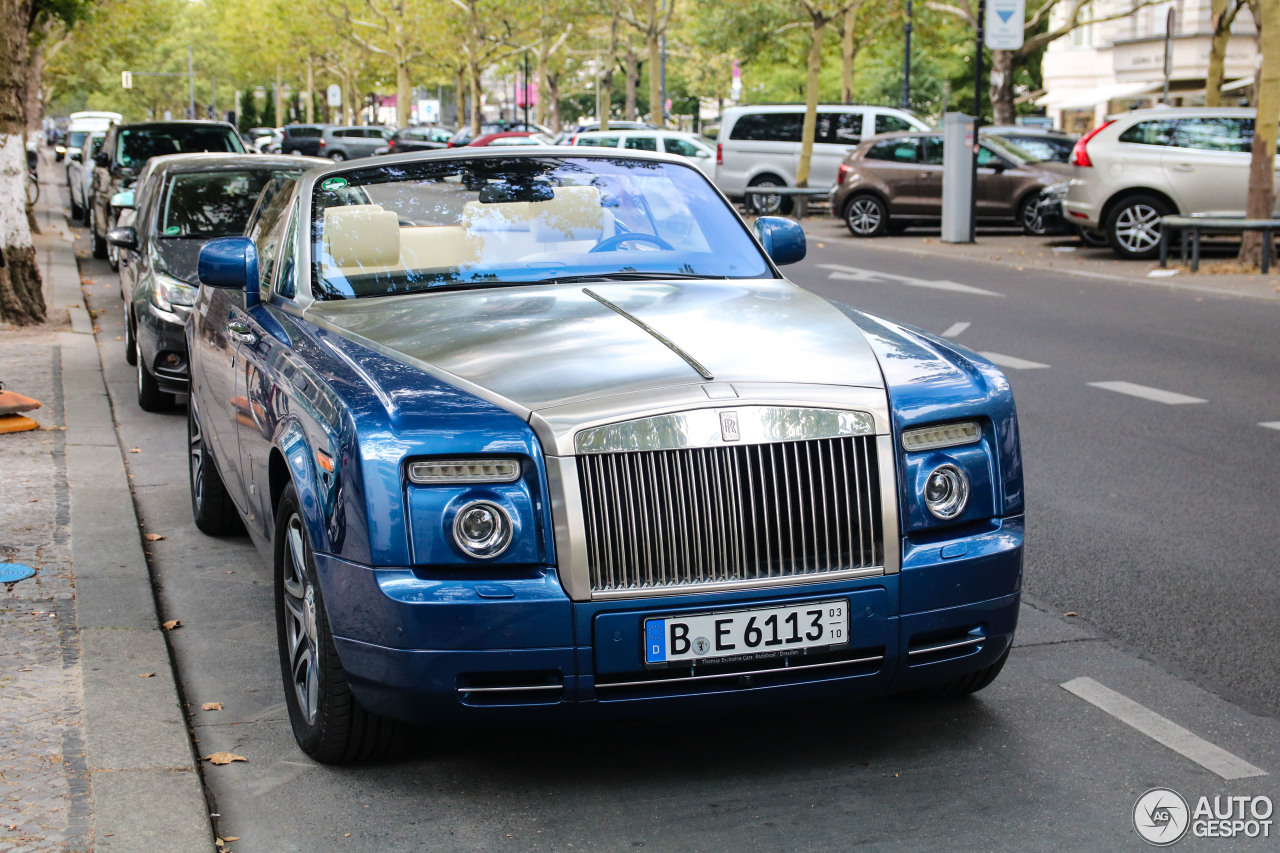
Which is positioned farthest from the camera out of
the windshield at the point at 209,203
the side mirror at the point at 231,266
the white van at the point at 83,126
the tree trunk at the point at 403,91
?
the tree trunk at the point at 403,91

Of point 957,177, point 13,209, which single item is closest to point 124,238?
point 13,209

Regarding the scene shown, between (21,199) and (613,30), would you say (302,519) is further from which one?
(613,30)

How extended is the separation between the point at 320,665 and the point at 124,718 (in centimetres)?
77

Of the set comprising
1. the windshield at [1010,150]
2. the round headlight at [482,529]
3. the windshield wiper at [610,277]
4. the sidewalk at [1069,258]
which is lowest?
the sidewalk at [1069,258]

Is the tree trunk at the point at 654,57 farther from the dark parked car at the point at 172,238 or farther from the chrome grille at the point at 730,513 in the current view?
the chrome grille at the point at 730,513

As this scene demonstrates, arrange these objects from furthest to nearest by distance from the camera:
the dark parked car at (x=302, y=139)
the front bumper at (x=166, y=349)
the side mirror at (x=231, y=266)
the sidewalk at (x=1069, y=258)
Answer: the dark parked car at (x=302, y=139)
the sidewalk at (x=1069, y=258)
the front bumper at (x=166, y=349)
the side mirror at (x=231, y=266)

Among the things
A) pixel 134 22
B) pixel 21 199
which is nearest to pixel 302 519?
pixel 21 199

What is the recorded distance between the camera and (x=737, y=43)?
178 feet

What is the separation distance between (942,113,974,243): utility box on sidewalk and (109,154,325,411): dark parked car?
13149 mm

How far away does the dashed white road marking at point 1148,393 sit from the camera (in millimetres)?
9822

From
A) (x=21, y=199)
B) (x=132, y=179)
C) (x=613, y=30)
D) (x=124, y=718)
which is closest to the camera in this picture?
(x=124, y=718)

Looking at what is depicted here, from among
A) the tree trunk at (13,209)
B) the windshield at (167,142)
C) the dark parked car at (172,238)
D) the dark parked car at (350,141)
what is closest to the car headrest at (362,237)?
the dark parked car at (172,238)

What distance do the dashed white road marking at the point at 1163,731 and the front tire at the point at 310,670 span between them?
2.00 meters

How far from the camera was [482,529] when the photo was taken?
11.6ft
